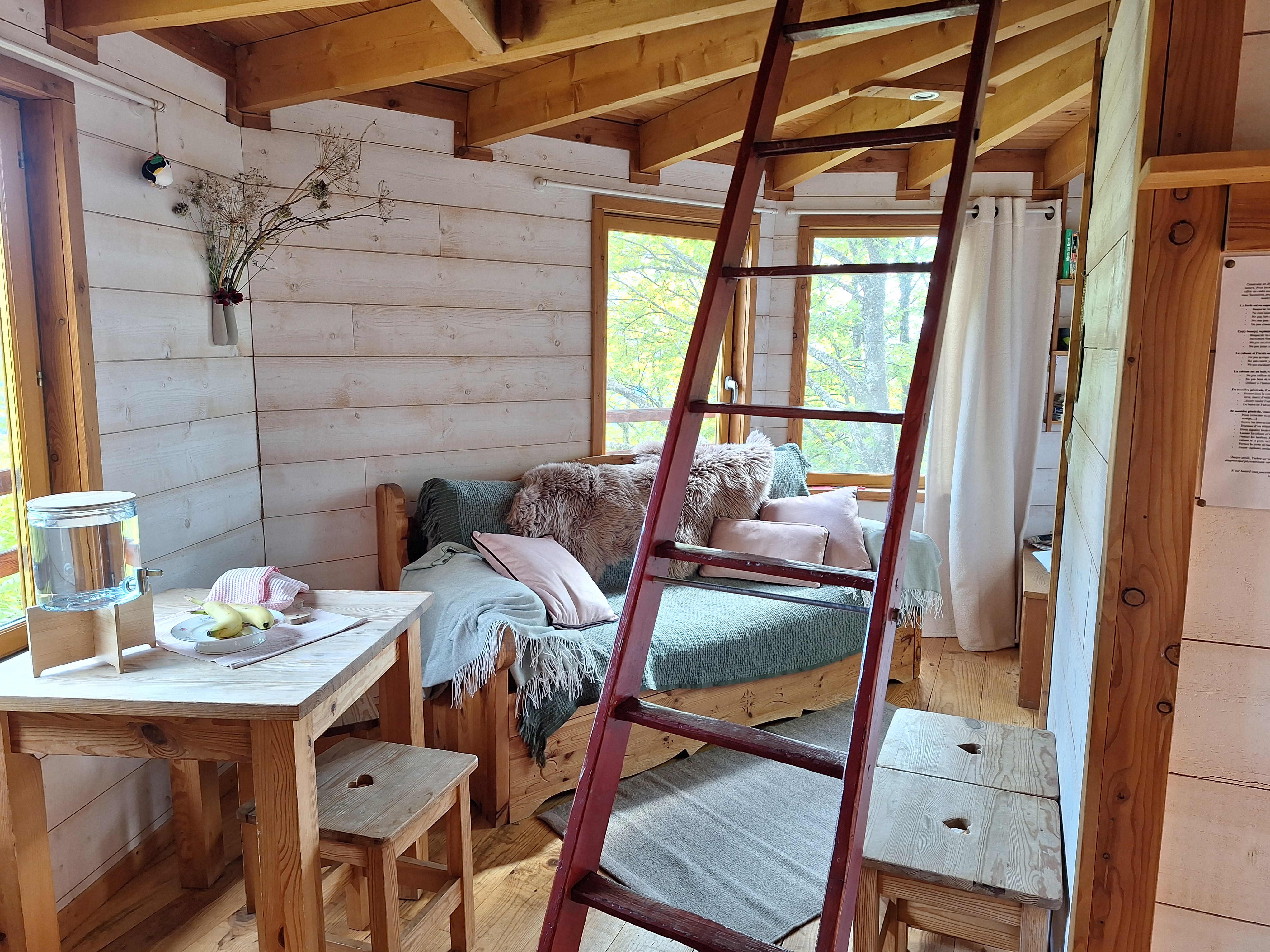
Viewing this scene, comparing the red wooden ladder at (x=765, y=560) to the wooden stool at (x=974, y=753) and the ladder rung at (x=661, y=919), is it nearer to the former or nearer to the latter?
the ladder rung at (x=661, y=919)

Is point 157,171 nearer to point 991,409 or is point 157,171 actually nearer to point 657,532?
point 657,532

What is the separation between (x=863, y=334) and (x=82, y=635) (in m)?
3.53

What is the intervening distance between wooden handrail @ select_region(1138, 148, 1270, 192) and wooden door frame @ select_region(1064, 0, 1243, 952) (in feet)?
0.17

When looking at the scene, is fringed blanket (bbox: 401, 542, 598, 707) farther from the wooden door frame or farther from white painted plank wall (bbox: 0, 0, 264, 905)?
the wooden door frame

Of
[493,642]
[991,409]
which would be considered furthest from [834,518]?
[493,642]

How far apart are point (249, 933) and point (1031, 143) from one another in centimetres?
410

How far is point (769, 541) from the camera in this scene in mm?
3455

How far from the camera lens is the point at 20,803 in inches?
66.1

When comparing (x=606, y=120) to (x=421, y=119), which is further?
(x=606, y=120)

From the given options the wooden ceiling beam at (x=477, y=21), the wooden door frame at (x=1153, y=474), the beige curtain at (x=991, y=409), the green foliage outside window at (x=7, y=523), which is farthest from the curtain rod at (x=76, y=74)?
the beige curtain at (x=991, y=409)

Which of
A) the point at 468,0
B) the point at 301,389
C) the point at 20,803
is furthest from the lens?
the point at 301,389

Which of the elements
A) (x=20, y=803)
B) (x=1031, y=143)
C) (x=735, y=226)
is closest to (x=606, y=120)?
(x=1031, y=143)

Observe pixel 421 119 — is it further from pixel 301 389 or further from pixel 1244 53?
pixel 1244 53

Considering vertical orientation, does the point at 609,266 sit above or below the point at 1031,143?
below
